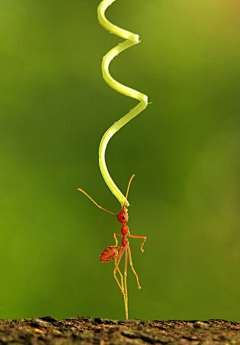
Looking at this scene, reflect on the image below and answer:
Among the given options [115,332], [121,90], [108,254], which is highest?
[121,90]

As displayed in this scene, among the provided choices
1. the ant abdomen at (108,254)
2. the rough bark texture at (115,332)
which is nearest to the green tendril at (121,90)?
the ant abdomen at (108,254)

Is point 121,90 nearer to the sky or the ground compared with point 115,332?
nearer to the sky

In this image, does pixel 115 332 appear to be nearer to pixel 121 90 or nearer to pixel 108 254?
pixel 108 254

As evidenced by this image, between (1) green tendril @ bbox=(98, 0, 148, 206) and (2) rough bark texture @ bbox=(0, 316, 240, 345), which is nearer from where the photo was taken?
(2) rough bark texture @ bbox=(0, 316, 240, 345)

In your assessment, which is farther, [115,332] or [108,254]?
[108,254]

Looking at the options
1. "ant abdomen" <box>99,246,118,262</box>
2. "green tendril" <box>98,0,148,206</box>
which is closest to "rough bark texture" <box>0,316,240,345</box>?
"ant abdomen" <box>99,246,118,262</box>

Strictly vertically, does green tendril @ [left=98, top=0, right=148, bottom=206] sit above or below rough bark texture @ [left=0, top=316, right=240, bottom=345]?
above

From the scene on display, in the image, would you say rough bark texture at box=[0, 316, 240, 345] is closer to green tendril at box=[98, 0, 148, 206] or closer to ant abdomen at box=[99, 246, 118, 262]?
ant abdomen at box=[99, 246, 118, 262]

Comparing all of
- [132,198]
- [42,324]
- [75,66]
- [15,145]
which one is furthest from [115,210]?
[42,324]

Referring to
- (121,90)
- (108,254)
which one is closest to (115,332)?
(108,254)
